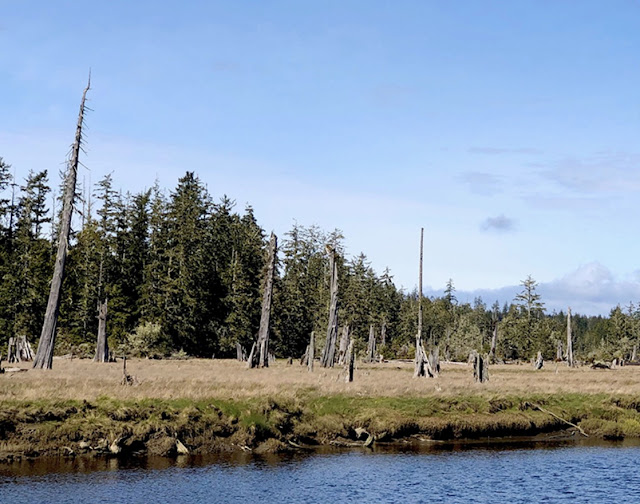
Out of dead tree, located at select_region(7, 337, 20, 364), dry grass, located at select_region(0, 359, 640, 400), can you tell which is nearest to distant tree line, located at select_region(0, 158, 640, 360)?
dead tree, located at select_region(7, 337, 20, 364)

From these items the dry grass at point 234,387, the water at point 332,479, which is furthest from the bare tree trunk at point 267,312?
the water at point 332,479

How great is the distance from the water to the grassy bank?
125cm

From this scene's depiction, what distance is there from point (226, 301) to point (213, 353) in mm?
6256

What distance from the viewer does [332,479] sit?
75.8 ft

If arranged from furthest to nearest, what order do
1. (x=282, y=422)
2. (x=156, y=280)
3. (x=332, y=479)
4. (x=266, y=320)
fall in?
(x=156, y=280), (x=266, y=320), (x=282, y=422), (x=332, y=479)

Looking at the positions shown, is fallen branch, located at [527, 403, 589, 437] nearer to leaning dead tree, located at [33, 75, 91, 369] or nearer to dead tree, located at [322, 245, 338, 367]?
dead tree, located at [322, 245, 338, 367]

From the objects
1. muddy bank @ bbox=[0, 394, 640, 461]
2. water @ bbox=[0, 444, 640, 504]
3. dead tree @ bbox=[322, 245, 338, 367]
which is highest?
dead tree @ bbox=[322, 245, 338, 367]

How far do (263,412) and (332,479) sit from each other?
20.7ft

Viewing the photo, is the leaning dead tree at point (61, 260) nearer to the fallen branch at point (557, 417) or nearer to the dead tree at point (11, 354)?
the dead tree at point (11, 354)

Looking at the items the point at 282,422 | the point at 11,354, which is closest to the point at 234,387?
the point at 282,422

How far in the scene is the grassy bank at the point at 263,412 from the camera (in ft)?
82.0

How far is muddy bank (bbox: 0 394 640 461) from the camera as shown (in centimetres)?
2464

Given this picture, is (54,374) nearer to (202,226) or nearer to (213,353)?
(213,353)

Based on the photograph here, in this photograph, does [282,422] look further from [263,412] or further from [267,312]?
[267,312]
